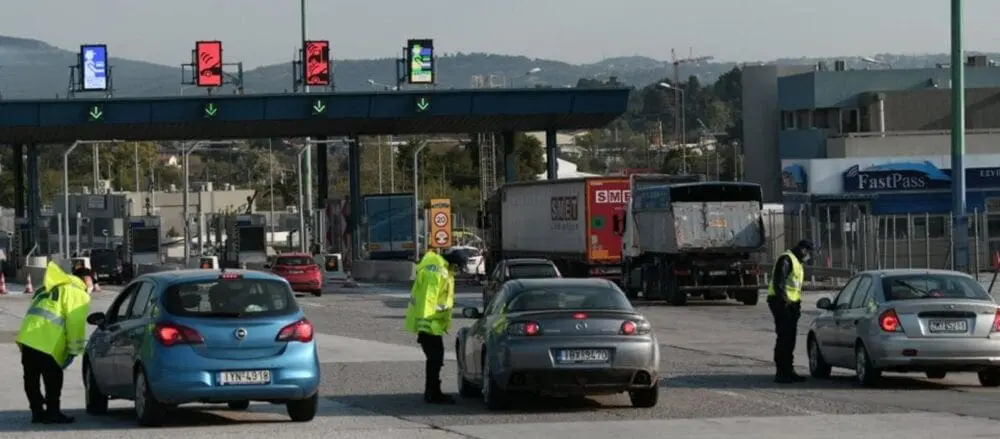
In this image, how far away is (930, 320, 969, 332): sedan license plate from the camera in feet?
65.8

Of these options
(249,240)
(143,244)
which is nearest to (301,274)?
(249,240)

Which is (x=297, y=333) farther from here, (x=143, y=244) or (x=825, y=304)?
(x=143, y=244)

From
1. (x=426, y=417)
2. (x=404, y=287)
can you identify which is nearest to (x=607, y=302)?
(x=426, y=417)

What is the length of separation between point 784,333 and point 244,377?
24.5 feet

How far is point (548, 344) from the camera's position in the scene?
58.0ft

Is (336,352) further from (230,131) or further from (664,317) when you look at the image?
(230,131)

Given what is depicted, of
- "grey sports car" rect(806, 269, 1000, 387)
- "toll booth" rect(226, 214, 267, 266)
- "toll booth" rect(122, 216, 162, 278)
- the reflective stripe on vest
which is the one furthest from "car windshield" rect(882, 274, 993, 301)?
"toll booth" rect(122, 216, 162, 278)

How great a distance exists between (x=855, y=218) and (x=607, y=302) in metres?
33.3

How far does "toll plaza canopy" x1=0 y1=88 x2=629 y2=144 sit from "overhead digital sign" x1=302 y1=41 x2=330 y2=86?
1.07 meters

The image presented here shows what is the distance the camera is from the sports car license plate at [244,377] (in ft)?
54.1

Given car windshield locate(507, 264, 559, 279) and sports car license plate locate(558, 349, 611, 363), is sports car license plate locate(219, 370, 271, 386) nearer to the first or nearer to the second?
sports car license plate locate(558, 349, 611, 363)

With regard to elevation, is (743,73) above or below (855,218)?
above

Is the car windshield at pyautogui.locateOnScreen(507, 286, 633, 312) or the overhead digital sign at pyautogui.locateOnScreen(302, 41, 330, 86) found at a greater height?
the overhead digital sign at pyautogui.locateOnScreen(302, 41, 330, 86)

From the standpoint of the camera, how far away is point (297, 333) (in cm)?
1686
